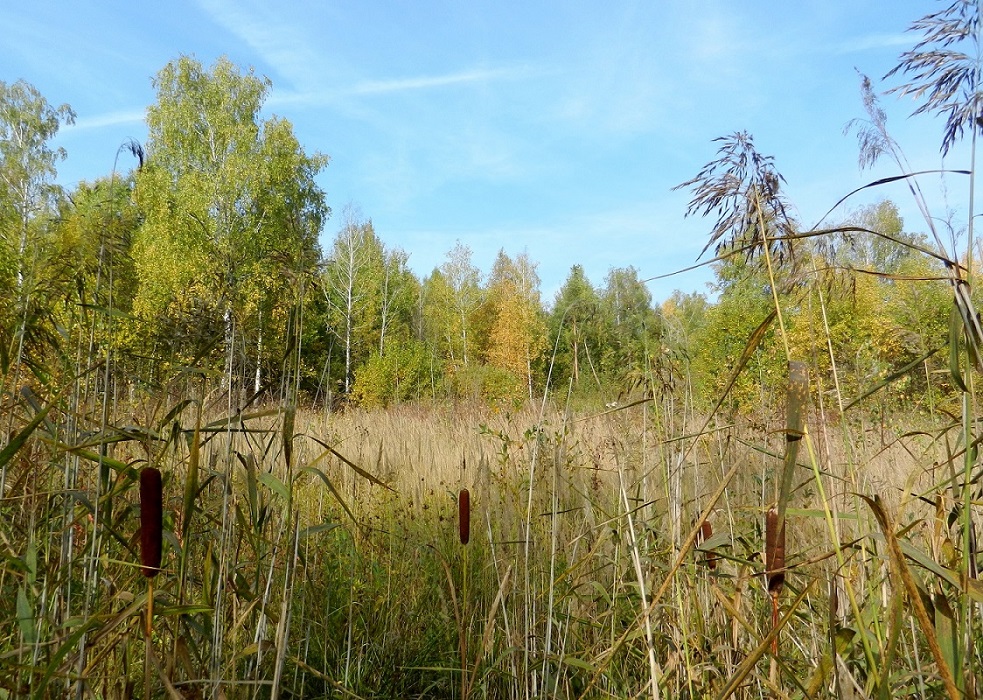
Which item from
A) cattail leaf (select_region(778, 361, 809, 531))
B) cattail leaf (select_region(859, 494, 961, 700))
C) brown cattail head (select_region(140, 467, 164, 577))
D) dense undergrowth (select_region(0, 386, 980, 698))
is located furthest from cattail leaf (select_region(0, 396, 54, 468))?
cattail leaf (select_region(859, 494, 961, 700))

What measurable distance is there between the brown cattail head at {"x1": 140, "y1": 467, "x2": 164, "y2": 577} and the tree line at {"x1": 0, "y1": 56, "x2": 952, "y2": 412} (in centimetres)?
29

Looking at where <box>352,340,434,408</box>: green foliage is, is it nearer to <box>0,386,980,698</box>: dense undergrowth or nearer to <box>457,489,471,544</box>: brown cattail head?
<box>0,386,980,698</box>: dense undergrowth

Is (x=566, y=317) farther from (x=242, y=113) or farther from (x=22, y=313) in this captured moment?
(x=242, y=113)

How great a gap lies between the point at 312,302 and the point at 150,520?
3.60 ft

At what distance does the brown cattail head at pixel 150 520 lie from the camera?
2.59ft

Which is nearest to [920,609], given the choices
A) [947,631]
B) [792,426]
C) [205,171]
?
[947,631]

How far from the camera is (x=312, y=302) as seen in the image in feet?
6.04

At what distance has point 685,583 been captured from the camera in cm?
166

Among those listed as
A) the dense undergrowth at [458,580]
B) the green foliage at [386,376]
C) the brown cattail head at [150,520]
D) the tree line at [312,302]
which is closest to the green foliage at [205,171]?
the tree line at [312,302]

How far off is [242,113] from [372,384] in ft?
34.7

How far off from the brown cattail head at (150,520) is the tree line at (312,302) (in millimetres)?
285

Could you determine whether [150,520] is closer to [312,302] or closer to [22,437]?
[22,437]

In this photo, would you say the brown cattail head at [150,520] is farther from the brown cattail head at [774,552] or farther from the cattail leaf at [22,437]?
the brown cattail head at [774,552]

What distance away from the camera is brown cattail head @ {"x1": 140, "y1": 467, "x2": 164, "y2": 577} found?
0.79 m
